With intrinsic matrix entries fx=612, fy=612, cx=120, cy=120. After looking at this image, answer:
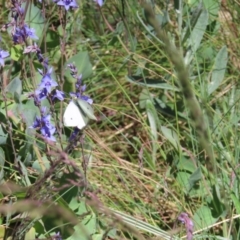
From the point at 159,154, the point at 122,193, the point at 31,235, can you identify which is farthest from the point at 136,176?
the point at 31,235

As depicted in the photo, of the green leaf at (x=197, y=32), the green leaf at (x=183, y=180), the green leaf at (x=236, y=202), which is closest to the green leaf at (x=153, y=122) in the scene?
the green leaf at (x=183, y=180)

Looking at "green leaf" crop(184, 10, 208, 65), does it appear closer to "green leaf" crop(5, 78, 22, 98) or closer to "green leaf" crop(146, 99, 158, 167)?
"green leaf" crop(146, 99, 158, 167)

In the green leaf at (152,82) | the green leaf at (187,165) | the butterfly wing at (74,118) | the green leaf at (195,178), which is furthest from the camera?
the green leaf at (152,82)

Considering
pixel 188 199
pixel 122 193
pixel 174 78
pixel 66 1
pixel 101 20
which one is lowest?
pixel 188 199

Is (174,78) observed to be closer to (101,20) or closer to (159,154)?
(159,154)

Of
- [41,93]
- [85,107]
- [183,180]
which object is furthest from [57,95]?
[183,180]

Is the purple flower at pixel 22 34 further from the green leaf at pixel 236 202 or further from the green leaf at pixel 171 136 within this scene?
the green leaf at pixel 236 202

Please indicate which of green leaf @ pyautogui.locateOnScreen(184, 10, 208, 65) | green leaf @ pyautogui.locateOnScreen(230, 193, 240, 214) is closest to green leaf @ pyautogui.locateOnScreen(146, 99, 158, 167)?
green leaf @ pyautogui.locateOnScreen(184, 10, 208, 65)
